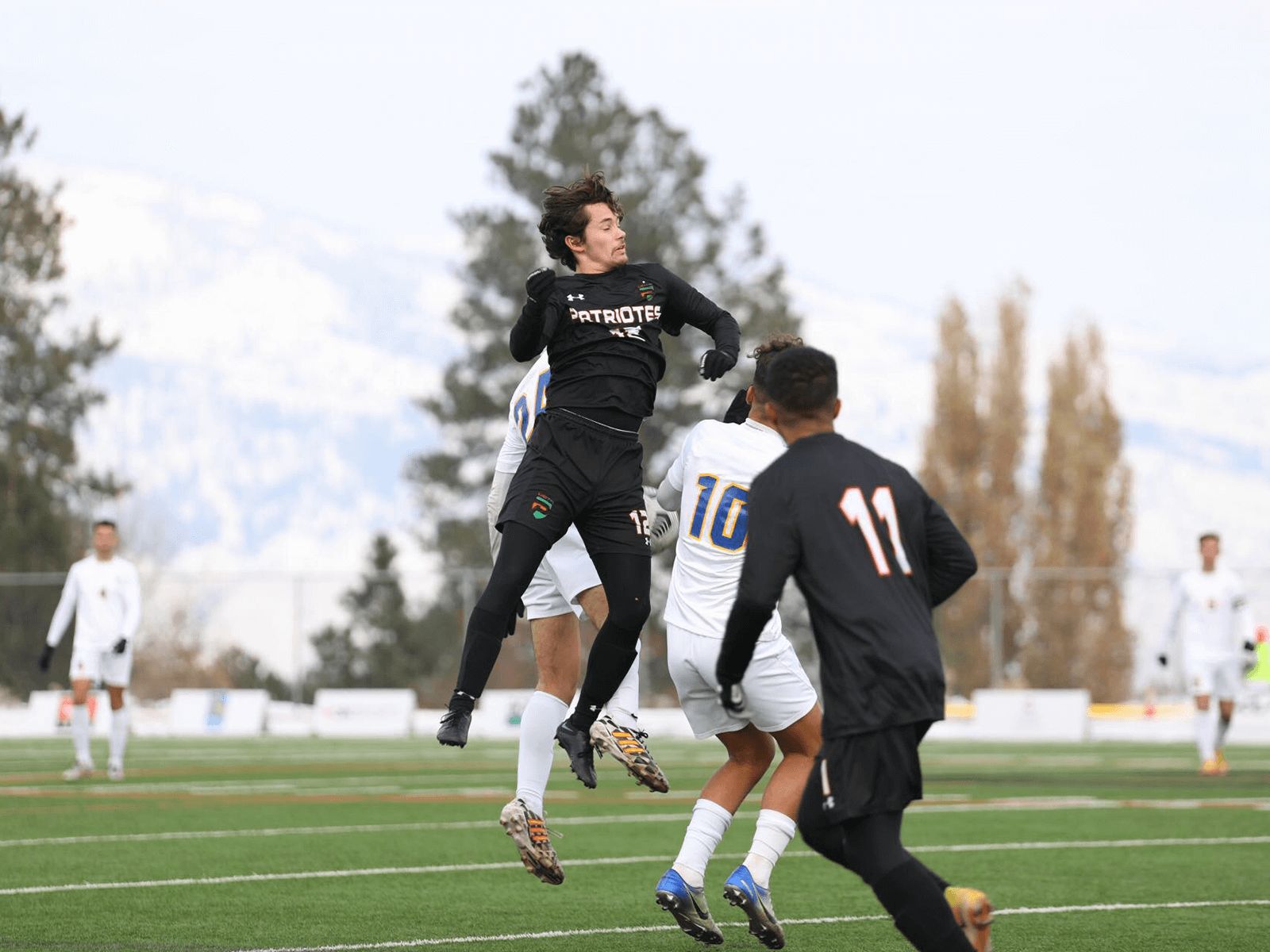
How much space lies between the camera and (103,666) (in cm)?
1845

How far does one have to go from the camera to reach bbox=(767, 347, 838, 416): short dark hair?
4898mm

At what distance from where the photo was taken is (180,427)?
620ft

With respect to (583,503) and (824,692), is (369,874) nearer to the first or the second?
(583,503)

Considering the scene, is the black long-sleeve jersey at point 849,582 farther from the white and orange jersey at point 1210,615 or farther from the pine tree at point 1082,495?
the pine tree at point 1082,495

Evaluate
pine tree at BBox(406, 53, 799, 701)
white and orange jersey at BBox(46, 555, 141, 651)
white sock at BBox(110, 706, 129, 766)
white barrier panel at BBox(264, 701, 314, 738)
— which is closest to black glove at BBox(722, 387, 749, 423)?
white sock at BBox(110, 706, 129, 766)

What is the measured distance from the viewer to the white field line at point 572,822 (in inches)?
407

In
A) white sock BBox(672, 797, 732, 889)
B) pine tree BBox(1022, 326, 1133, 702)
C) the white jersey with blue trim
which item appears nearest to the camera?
white sock BBox(672, 797, 732, 889)

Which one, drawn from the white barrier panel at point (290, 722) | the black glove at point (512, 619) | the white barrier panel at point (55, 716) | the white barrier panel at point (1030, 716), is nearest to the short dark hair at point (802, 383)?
the black glove at point (512, 619)

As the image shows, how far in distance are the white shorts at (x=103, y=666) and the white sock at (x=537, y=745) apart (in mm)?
11432

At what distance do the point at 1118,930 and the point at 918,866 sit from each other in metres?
2.39

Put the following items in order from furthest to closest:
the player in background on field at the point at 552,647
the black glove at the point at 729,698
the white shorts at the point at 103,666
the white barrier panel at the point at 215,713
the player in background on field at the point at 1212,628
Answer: the white barrier panel at the point at 215,713, the player in background on field at the point at 1212,628, the white shorts at the point at 103,666, the player in background on field at the point at 552,647, the black glove at the point at 729,698

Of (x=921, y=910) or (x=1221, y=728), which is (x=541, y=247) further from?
(x=921, y=910)

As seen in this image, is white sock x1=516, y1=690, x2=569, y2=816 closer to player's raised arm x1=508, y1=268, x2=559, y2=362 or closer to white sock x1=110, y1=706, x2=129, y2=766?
player's raised arm x1=508, y1=268, x2=559, y2=362

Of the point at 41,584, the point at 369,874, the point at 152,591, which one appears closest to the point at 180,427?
the point at 152,591
